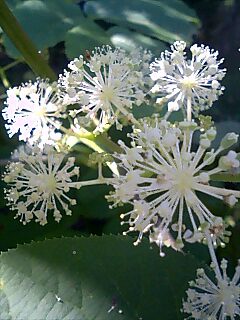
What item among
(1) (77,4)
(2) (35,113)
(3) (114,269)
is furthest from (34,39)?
(3) (114,269)

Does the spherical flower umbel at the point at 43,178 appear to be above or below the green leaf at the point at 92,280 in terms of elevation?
above

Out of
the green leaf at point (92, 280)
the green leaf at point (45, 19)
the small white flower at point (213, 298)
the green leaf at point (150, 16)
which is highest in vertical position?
the green leaf at point (150, 16)

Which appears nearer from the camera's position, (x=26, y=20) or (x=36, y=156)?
(x=36, y=156)

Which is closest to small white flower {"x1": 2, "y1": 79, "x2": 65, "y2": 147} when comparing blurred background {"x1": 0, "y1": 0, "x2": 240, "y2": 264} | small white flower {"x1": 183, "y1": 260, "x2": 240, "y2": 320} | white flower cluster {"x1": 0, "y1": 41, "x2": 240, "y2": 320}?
white flower cluster {"x1": 0, "y1": 41, "x2": 240, "y2": 320}

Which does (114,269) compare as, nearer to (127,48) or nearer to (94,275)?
(94,275)

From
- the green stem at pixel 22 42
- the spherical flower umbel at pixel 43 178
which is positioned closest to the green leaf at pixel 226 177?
the spherical flower umbel at pixel 43 178

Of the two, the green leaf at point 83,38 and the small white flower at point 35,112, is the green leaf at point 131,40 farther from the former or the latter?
the small white flower at point 35,112
